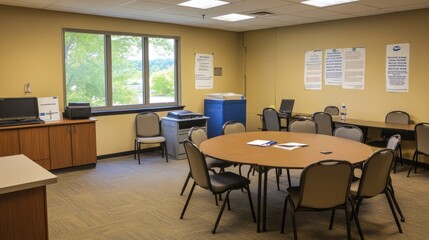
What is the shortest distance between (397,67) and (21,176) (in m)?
5.82

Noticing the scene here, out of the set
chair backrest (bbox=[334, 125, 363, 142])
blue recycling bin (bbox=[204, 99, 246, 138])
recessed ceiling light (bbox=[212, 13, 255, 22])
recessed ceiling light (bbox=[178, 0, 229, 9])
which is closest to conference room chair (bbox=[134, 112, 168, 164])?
blue recycling bin (bbox=[204, 99, 246, 138])

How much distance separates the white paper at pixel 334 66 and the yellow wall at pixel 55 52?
251 centimetres

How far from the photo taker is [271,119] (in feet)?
23.0

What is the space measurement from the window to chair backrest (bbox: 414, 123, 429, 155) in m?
4.43

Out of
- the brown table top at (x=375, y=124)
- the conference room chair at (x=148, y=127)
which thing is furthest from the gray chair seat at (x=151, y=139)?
the brown table top at (x=375, y=124)

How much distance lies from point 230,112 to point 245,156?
159 inches

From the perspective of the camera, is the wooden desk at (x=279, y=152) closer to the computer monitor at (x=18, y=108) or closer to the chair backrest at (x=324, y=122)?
the chair backrest at (x=324, y=122)

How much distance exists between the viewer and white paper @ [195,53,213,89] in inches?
312

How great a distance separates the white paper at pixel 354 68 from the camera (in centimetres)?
664

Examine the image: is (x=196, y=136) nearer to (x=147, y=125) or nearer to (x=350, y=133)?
(x=350, y=133)

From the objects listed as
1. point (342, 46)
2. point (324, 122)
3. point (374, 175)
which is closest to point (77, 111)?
point (324, 122)

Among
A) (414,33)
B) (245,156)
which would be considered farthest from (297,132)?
(414,33)

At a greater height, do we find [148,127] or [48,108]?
[48,108]

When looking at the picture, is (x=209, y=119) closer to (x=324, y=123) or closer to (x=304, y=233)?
(x=324, y=123)
